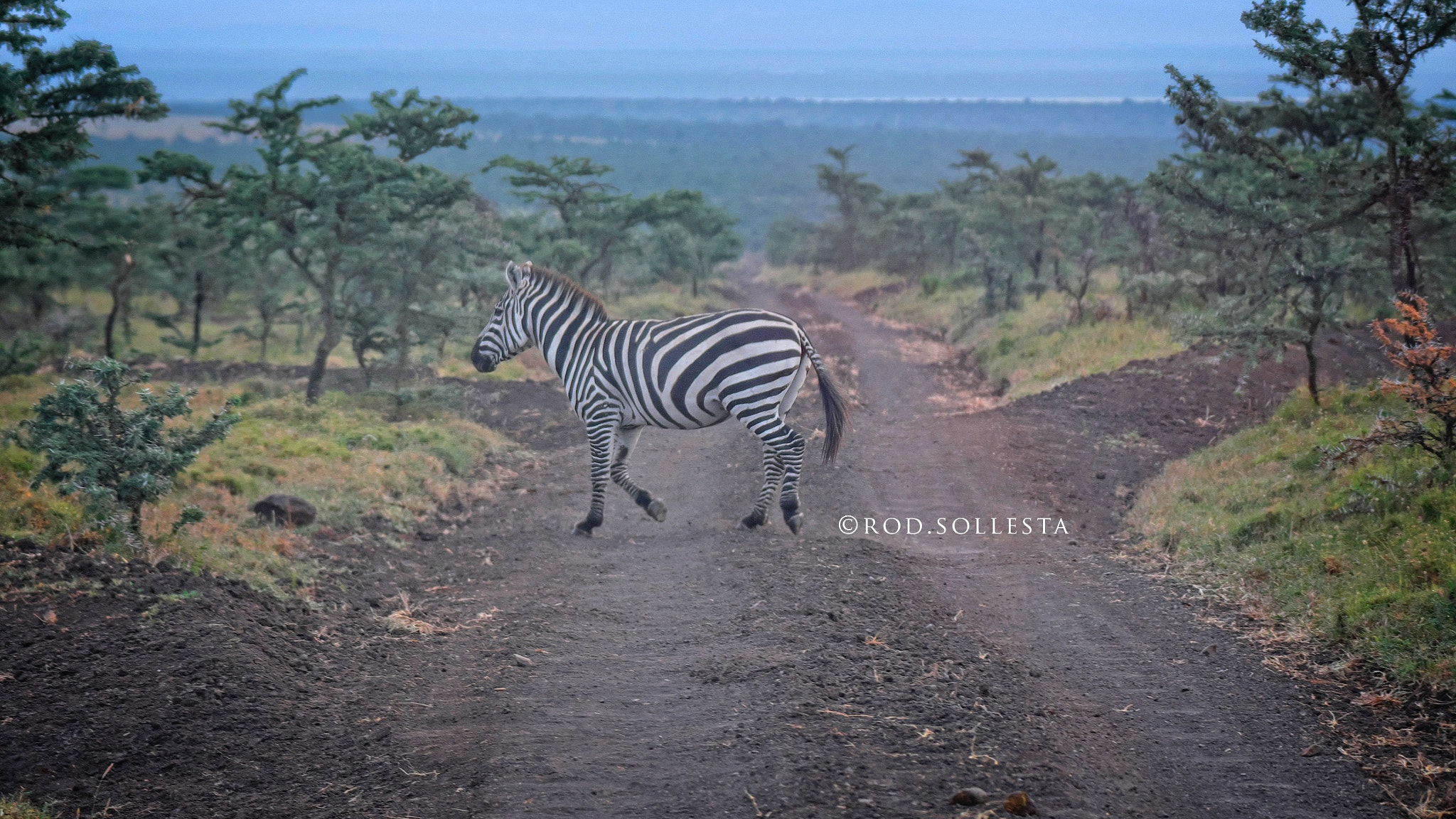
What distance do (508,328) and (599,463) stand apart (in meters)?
1.92

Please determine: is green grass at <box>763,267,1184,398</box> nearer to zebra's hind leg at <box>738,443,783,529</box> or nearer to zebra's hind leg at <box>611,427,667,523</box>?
zebra's hind leg at <box>738,443,783,529</box>

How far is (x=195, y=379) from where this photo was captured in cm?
1853

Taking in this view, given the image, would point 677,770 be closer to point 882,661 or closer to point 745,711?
point 745,711

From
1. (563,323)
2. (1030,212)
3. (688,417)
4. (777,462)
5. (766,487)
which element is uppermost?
(1030,212)

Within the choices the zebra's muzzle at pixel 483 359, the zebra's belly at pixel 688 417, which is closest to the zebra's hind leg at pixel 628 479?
the zebra's belly at pixel 688 417

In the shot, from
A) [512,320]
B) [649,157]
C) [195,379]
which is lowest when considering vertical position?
[195,379]

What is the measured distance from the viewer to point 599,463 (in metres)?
9.23

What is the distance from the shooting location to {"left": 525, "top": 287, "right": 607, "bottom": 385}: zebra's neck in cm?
952

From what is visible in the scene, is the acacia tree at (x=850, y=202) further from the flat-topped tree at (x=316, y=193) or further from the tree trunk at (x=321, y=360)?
the tree trunk at (x=321, y=360)

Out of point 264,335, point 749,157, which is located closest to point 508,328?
point 264,335

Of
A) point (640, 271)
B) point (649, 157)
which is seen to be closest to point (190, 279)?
point (640, 271)

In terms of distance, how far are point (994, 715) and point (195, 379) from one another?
723 inches

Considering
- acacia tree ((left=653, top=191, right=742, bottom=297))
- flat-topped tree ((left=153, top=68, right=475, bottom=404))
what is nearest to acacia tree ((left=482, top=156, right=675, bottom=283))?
acacia tree ((left=653, top=191, right=742, bottom=297))

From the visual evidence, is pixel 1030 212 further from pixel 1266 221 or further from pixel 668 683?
pixel 668 683
